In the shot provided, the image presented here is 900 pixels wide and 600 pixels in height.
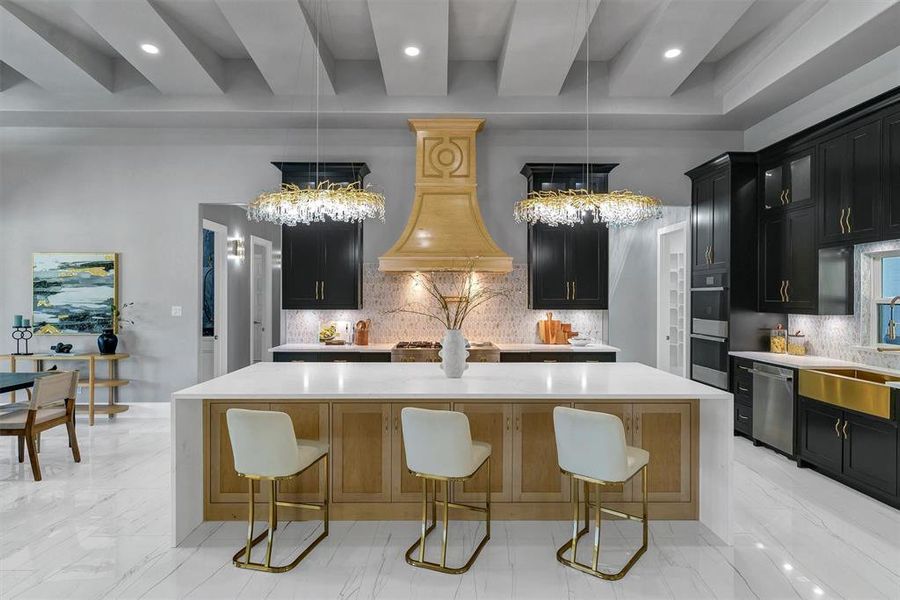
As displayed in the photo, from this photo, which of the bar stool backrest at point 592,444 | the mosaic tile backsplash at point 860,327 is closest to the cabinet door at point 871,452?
the mosaic tile backsplash at point 860,327

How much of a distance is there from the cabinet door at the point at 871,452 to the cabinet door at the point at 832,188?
1.51m

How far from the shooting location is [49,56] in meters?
4.64

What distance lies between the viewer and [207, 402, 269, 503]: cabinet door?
3221 mm

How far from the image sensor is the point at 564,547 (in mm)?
2834

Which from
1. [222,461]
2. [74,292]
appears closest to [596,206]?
[222,461]

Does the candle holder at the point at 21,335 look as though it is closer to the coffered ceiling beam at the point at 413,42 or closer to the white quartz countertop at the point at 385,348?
the white quartz countertop at the point at 385,348

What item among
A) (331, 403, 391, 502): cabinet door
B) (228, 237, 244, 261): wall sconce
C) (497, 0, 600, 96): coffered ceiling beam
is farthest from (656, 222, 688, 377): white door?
(228, 237, 244, 261): wall sconce

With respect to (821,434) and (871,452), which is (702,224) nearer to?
(821,434)

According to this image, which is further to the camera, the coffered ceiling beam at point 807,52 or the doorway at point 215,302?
the doorway at point 215,302

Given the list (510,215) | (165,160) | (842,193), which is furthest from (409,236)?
(842,193)

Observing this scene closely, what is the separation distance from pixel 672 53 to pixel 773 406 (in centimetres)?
326

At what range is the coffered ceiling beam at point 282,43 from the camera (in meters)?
4.01

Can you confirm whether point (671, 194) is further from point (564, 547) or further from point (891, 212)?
point (564, 547)

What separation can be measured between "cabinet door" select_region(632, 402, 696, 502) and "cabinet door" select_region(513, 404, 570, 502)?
53 cm
